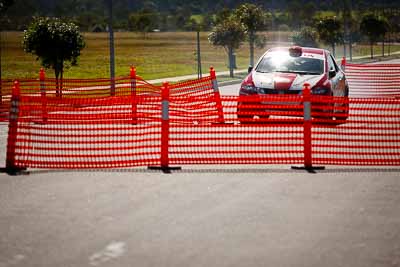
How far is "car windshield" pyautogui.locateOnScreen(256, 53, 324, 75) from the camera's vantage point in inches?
733

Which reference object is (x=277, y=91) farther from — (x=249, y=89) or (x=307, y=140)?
(x=307, y=140)

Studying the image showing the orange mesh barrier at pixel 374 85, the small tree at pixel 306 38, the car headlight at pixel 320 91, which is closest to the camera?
the car headlight at pixel 320 91

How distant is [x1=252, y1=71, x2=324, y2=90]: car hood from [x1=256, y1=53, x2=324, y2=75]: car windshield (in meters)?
0.48

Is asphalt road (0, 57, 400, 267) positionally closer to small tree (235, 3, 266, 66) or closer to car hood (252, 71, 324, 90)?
car hood (252, 71, 324, 90)

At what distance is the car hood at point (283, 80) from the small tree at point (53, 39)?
37.0 ft

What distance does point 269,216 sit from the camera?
29.8 feet

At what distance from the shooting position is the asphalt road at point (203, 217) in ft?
24.6

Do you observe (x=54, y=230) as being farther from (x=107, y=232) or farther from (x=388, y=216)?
(x=388, y=216)

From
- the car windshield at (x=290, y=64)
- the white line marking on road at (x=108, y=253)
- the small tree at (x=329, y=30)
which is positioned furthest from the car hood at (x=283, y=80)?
the small tree at (x=329, y=30)

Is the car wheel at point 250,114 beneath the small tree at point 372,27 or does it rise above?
beneath

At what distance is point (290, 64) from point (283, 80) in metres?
1.42

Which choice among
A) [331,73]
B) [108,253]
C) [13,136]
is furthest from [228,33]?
[108,253]

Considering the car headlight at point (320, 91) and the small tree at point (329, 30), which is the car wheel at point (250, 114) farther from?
the small tree at point (329, 30)

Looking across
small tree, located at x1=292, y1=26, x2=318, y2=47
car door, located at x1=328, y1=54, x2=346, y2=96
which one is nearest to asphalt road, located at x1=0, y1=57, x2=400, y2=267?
car door, located at x1=328, y1=54, x2=346, y2=96
